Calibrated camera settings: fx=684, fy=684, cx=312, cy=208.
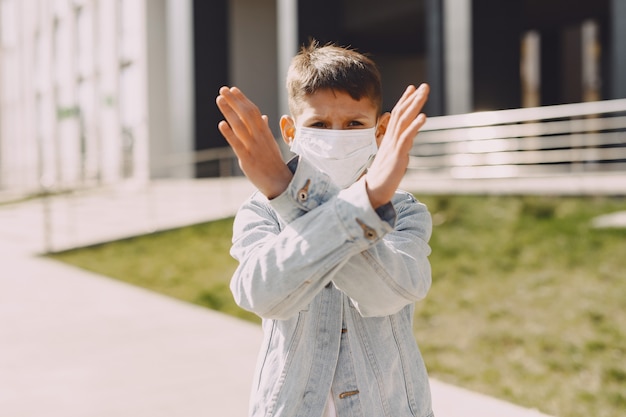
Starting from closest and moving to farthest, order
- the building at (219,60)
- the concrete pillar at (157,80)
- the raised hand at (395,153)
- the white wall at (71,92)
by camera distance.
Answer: the raised hand at (395,153)
the building at (219,60)
the concrete pillar at (157,80)
the white wall at (71,92)

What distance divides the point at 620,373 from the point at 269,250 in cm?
385

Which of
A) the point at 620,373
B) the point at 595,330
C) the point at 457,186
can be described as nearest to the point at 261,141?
the point at 620,373

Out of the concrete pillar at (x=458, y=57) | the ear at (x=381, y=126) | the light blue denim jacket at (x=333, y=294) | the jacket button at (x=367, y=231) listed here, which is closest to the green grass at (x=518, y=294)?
the light blue denim jacket at (x=333, y=294)

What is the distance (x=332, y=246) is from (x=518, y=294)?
5.18m

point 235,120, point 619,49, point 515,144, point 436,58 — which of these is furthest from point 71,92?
point 235,120

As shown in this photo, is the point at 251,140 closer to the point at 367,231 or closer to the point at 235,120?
the point at 235,120

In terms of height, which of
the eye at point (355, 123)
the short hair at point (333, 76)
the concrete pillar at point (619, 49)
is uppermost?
the concrete pillar at point (619, 49)

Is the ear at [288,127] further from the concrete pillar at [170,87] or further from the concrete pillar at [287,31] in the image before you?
the concrete pillar at [170,87]

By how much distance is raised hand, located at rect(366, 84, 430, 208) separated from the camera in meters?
1.49

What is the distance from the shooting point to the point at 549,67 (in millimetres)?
26625

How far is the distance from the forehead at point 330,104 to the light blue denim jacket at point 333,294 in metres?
0.21

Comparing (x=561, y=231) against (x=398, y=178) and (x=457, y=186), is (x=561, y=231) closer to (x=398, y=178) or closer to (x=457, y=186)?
(x=457, y=186)

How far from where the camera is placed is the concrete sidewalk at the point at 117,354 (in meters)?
4.04

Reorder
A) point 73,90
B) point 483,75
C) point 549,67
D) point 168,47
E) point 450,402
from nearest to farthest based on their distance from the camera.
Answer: point 450,402 → point 483,75 → point 168,47 → point 549,67 → point 73,90
